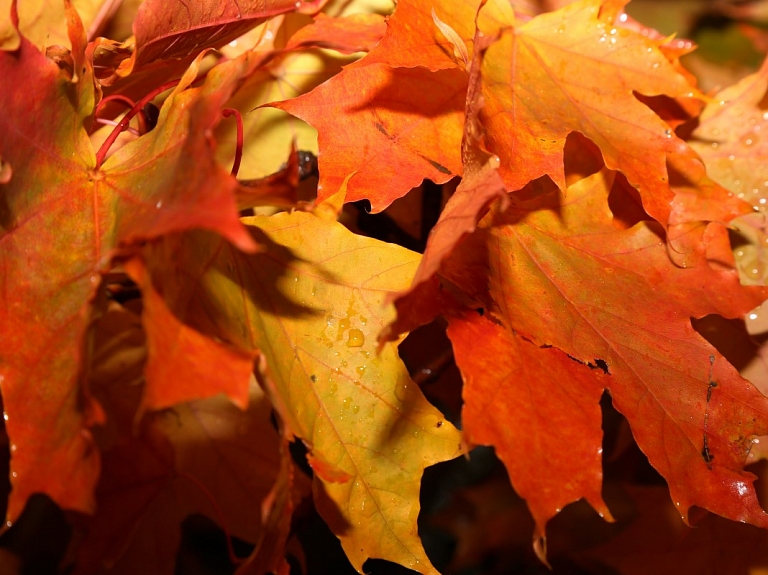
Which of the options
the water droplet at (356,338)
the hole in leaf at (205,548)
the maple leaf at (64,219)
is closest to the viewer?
the maple leaf at (64,219)

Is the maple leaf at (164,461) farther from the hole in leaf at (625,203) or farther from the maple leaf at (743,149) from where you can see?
the maple leaf at (743,149)

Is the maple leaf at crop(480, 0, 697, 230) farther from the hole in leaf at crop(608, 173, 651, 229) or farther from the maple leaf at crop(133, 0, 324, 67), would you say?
the maple leaf at crop(133, 0, 324, 67)

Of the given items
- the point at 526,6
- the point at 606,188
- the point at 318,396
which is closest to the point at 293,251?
the point at 318,396

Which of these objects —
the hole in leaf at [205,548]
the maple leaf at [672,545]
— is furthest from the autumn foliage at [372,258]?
the hole in leaf at [205,548]

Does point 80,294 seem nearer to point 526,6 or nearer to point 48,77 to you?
point 48,77

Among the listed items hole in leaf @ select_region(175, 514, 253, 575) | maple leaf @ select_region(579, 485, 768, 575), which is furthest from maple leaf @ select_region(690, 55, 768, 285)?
hole in leaf @ select_region(175, 514, 253, 575)

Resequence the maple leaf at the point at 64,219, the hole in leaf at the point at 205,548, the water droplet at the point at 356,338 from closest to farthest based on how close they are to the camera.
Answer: the maple leaf at the point at 64,219
the water droplet at the point at 356,338
the hole in leaf at the point at 205,548

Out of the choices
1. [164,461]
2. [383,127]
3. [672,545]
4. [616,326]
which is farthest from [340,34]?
[672,545]
